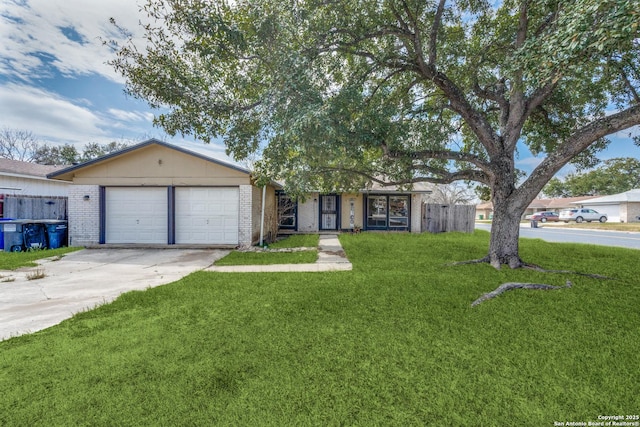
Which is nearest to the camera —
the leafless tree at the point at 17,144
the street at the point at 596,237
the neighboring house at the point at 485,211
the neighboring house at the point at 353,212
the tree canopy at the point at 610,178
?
the street at the point at 596,237

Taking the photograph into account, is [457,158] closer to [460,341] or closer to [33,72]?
[460,341]

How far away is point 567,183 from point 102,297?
63766 mm

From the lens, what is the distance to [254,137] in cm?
729

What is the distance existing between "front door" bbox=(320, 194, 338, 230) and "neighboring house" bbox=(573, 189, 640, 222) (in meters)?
34.7

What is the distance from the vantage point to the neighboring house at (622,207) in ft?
102

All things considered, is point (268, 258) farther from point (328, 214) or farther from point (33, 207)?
point (33, 207)

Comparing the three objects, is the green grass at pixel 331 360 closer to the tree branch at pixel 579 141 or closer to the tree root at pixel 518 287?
the tree root at pixel 518 287

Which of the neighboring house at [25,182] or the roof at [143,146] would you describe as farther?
the neighboring house at [25,182]

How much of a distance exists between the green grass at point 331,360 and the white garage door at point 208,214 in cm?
566

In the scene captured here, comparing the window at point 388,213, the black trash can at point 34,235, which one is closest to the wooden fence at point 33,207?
the black trash can at point 34,235

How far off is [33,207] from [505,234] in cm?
1781

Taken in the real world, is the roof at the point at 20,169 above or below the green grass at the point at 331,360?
above

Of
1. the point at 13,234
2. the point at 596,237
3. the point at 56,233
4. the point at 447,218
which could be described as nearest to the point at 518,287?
the point at 447,218

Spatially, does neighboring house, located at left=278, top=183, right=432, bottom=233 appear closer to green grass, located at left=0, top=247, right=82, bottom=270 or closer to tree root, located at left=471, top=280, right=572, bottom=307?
green grass, located at left=0, top=247, right=82, bottom=270
